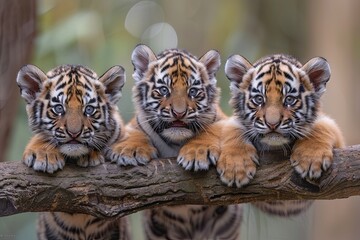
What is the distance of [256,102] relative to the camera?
4.08 meters

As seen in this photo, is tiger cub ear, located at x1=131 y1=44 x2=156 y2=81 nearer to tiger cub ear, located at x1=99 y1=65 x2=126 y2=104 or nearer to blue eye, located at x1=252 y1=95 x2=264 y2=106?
tiger cub ear, located at x1=99 y1=65 x2=126 y2=104

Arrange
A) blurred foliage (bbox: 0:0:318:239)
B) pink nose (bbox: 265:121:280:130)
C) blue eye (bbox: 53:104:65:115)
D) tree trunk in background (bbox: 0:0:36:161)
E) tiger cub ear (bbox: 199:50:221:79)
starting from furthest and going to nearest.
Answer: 1. blurred foliage (bbox: 0:0:318:239)
2. tree trunk in background (bbox: 0:0:36:161)
3. tiger cub ear (bbox: 199:50:221:79)
4. blue eye (bbox: 53:104:65:115)
5. pink nose (bbox: 265:121:280:130)

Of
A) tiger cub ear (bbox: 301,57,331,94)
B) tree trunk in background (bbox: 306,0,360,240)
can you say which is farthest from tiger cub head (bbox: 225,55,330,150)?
tree trunk in background (bbox: 306,0,360,240)

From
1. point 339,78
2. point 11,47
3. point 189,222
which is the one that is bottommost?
point 189,222

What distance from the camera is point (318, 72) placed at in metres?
4.27

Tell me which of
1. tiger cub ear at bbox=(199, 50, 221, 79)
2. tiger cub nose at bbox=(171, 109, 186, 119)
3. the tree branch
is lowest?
the tree branch

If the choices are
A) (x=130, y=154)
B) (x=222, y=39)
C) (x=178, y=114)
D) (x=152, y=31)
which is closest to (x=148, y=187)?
(x=130, y=154)

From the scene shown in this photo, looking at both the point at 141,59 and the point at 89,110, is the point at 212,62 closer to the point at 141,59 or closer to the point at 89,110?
the point at 141,59

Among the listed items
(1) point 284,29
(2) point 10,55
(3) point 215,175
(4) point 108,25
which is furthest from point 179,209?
(4) point 108,25

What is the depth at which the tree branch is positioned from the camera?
4027 mm

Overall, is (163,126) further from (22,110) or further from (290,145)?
(22,110)

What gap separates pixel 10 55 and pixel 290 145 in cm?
265

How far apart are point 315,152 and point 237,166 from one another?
1.47 ft

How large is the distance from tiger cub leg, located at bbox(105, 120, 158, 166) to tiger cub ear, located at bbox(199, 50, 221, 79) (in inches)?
23.6
